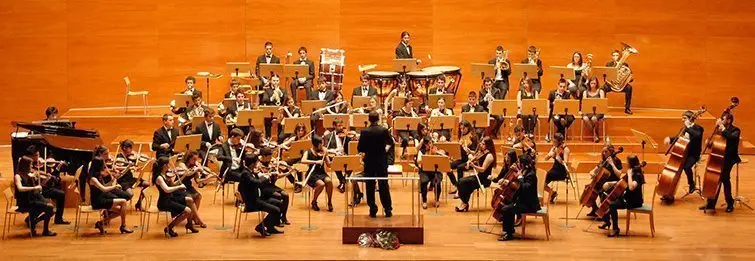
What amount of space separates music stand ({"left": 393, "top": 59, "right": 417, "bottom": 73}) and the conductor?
4.76m

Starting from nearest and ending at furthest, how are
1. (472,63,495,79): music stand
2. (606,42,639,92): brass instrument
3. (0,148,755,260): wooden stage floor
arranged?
1. (0,148,755,260): wooden stage floor
2. (472,63,495,79): music stand
3. (606,42,639,92): brass instrument

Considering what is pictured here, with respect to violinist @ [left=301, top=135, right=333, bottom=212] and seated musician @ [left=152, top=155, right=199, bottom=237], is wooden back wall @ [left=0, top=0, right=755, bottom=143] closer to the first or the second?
violinist @ [left=301, top=135, right=333, bottom=212]

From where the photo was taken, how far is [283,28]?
68.8ft

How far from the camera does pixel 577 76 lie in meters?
18.9

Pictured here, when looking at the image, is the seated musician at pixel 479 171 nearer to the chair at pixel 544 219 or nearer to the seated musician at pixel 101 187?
the chair at pixel 544 219

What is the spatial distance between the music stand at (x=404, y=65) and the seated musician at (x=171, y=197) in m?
5.45

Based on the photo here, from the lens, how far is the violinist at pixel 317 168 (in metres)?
14.8

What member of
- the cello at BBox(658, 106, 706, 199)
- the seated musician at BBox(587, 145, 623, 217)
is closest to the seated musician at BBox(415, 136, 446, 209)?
the seated musician at BBox(587, 145, 623, 217)

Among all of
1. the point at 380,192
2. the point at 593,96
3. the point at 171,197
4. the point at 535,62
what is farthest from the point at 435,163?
the point at 535,62

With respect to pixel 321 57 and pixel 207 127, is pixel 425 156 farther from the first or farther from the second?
pixel 321 57

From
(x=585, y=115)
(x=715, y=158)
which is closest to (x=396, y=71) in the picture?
(x=585, y=115)

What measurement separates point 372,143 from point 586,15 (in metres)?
8.19

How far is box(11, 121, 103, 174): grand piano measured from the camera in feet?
47.7

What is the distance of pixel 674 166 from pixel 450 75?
16.0ft
